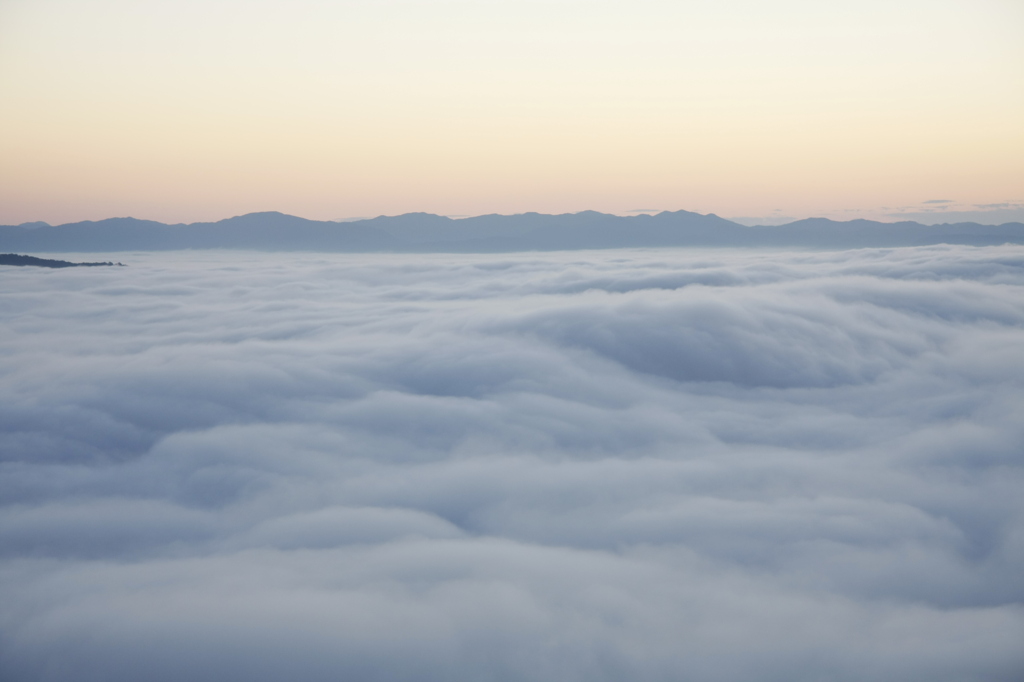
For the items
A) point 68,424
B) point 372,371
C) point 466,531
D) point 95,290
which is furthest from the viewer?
point 95,290

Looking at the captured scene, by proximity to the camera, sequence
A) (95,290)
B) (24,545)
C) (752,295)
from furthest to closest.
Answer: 1. (95,290)
2. (752,295)
3. (24,545)

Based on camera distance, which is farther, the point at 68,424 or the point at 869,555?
the point at 68,424

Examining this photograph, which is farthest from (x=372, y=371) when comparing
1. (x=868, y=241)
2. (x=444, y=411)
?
(x=868, y=241)

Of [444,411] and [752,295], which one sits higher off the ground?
→ [752,295]

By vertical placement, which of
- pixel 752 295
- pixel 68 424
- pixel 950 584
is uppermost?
pixel 752 295

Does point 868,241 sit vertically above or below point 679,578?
above

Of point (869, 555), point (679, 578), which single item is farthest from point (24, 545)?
point (869, 555)

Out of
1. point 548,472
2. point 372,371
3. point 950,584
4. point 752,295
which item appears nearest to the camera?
point 950,584

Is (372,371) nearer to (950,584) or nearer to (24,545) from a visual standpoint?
(24,545)

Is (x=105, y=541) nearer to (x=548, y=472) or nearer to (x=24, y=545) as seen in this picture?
(x=24, y=545)
